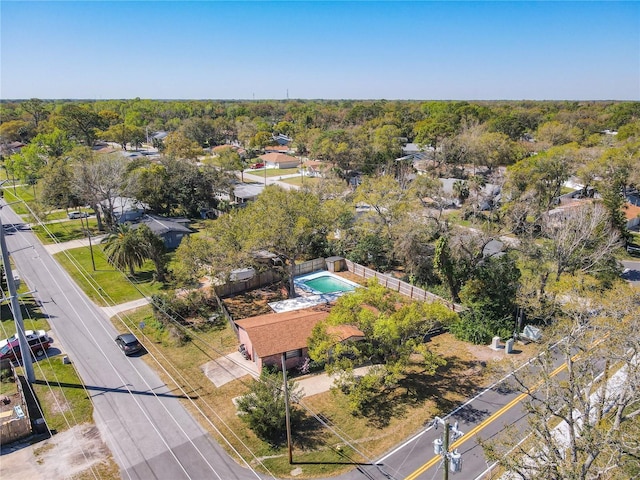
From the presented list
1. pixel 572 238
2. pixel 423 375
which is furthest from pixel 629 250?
pixel 423 375

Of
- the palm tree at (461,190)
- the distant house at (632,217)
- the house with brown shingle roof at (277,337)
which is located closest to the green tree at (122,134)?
the palm tree at (461,190)

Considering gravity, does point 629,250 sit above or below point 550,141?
below

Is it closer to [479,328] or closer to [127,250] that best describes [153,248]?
[127,250]

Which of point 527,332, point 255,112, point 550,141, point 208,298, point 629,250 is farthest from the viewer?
point 255,112

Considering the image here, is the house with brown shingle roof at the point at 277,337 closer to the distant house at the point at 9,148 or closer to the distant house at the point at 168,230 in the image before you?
the distant house at the point at 168,230

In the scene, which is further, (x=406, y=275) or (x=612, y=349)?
(x=406, y=275)

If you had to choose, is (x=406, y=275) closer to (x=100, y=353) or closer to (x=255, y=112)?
(x=100, y=353)
